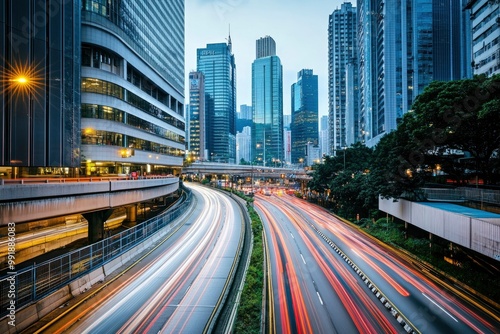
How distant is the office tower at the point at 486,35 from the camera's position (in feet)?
166

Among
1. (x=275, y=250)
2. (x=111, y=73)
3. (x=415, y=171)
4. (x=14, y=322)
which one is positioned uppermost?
(x=111, y=73)

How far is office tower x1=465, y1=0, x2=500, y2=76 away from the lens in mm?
50625

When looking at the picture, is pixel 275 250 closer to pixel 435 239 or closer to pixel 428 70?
pixel 435 239

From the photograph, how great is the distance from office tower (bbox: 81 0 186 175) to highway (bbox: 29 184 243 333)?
827 inches

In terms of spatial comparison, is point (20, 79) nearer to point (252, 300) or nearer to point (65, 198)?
point (65, 198)

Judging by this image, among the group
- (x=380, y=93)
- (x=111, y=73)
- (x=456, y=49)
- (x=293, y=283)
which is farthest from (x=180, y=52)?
(x=456, y=49)

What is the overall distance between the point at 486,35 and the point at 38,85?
236ft

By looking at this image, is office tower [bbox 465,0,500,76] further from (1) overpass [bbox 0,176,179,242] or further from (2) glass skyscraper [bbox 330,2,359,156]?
(2) glass skyscraper [bbox 330,2,359,156]

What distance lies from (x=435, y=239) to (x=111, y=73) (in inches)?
1899

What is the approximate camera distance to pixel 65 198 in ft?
75.6

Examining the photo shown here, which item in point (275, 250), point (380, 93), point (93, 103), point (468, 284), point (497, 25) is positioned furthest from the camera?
point (380, 93)

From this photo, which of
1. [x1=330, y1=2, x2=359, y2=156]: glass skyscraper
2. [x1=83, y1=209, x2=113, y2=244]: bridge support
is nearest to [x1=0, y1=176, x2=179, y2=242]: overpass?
[x1=83, y1=209, x2=113, y2=244]: bridge support

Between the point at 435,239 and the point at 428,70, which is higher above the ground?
the point at 428,70

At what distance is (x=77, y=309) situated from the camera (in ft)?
55.4
